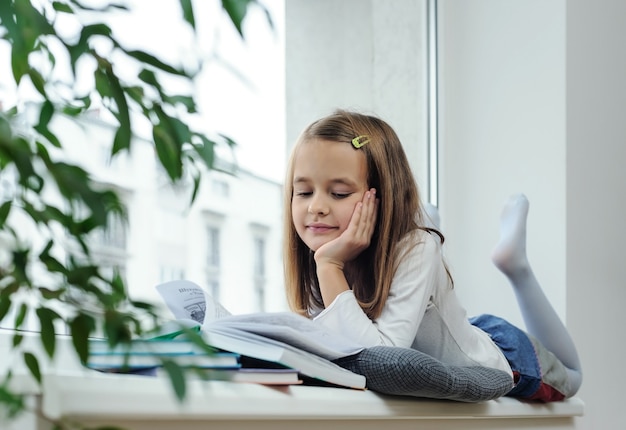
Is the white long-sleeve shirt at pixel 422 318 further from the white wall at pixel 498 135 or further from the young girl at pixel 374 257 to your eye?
the white wall at pixel 498 135

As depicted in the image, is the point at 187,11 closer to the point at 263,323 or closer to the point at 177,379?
the point at 177,379

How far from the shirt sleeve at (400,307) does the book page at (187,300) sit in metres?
0.18

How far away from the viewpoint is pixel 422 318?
1.61 m

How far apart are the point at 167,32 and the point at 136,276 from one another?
467mm

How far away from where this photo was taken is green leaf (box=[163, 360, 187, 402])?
1.62 feet

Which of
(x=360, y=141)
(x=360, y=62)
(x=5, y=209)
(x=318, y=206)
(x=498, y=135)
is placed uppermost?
(x=360, y=62)

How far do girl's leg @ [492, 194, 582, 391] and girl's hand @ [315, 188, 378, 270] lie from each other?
517 mm

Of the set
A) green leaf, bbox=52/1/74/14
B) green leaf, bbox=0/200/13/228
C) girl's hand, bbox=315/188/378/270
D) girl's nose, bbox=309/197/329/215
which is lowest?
green leaf, bbox=0/200/13/228

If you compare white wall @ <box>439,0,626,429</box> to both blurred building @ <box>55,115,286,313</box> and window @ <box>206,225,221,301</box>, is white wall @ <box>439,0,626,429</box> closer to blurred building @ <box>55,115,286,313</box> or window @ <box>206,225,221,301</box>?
blurred building @ <box>55,115,286,313</box>

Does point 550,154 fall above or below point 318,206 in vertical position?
above

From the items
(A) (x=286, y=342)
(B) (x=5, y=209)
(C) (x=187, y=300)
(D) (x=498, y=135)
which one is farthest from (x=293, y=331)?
(D) (x=498, y=135)

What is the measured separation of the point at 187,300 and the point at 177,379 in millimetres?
960

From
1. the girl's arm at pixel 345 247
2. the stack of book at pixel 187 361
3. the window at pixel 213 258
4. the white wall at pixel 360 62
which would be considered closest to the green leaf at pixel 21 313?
the stack of book at pixel 187 361

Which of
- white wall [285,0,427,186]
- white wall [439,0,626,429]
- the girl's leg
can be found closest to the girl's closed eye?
the girl's leg
